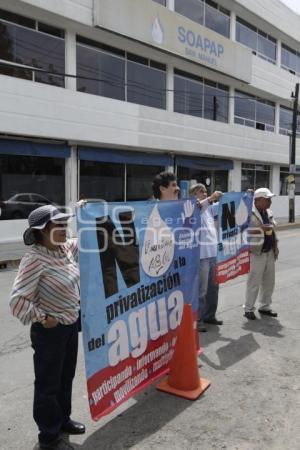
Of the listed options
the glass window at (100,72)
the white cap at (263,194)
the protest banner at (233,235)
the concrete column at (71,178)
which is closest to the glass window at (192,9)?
the glass window at (100,72)

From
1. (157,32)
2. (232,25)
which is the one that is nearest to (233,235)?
(157,32)

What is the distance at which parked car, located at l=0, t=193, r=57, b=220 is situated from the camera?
13812 mm

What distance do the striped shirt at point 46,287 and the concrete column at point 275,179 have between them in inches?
1030

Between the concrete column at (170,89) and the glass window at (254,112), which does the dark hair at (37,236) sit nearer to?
the concrete column at (170,89)

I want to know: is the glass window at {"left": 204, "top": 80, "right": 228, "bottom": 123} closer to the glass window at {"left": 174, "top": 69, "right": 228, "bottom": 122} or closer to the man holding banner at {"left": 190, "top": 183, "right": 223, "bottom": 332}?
the glass window at {"left": 174, "top": 69, "right": 228, "bottom": 122}

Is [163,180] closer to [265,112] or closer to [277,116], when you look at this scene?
[265,112]

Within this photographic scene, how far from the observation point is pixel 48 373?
300cm

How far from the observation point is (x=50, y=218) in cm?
291

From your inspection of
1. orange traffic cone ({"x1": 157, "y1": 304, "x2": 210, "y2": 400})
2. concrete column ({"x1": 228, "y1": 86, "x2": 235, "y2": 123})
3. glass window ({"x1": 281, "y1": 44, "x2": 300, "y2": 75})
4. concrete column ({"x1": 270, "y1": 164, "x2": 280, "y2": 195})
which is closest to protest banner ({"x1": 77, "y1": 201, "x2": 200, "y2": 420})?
orange traffic cone ({"x1": 157, "y1": 304, "x2": 210, "y2": 400})

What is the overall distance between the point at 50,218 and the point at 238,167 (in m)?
22.4

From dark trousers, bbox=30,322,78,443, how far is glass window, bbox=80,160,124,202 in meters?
13.2

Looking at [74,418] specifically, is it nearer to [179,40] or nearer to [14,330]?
[14,330]

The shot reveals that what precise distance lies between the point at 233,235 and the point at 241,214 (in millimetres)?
334

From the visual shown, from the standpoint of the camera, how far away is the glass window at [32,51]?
13219 mm
